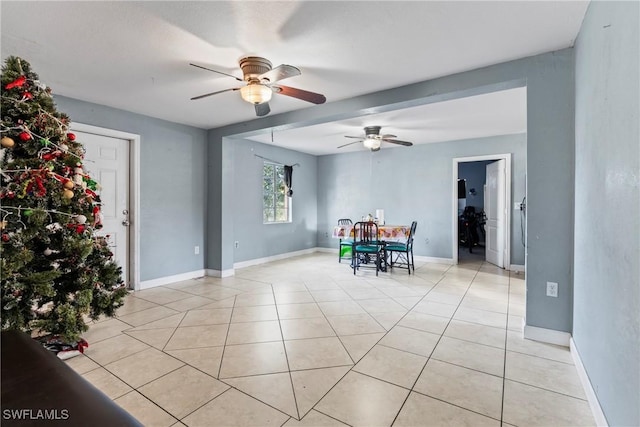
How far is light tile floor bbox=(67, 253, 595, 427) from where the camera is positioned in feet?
5.39

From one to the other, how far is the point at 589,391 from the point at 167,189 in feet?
16.1

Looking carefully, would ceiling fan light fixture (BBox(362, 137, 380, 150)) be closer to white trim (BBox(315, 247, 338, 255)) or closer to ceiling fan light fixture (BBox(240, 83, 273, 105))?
ceiling fan light fixture (BBox(240, 83, 273, 105))

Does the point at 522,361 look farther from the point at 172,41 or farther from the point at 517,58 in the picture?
the point at 172,41

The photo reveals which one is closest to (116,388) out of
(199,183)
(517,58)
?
(199,183)

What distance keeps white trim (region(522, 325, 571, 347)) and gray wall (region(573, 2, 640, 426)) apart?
348 millimetres

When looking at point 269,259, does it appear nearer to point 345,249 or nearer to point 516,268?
point 345,249

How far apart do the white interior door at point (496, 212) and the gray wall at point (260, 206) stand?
12.8ft

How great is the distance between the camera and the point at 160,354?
2.29 m

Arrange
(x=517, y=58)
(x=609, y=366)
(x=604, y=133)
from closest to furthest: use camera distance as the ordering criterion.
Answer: (x=609, y=366)
(x=604, y=133)
(x=517, y=58)

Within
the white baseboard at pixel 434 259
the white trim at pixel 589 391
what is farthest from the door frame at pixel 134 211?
the white baseboard at pixel 434 259

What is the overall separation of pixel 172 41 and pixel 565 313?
376 centimetres

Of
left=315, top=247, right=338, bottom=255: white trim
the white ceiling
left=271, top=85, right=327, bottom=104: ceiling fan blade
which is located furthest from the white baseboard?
left=271, top=85, right=327, bottom=104: ceiling fan blade

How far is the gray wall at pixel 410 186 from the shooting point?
5.53m

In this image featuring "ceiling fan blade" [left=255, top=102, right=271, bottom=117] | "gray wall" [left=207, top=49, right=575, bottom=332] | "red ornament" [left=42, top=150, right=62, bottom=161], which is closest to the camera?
"red ornament" [left=42, top=150, right=62, bottom=161]
